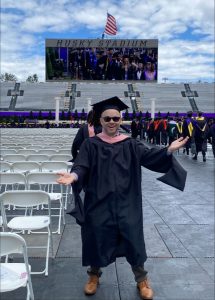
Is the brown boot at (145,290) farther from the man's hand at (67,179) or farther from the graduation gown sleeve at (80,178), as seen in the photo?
the man's hand at (67,179)

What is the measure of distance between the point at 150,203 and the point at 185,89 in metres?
50.8

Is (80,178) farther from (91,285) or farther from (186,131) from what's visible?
(186,131)

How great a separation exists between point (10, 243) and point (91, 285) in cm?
104

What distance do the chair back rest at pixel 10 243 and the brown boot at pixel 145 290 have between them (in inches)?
44.7

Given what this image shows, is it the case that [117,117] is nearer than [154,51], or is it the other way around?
[117,117]

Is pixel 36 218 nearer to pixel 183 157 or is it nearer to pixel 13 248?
pixel 13 248

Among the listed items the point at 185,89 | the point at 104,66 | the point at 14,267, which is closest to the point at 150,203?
the point at 14,267

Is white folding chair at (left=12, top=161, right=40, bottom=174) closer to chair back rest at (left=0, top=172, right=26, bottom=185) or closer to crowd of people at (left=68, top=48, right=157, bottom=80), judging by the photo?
chair back rest at (left=0, top=172, right=26, bottom=185)

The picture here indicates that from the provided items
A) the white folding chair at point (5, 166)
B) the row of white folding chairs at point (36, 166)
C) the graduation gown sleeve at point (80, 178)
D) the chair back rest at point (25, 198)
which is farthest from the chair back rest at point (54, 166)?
the graduation gown sleeve at point (80, 178)

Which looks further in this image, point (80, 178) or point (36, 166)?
point (36, 166)

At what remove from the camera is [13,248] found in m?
2.59

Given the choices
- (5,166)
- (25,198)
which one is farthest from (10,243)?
(5,166)

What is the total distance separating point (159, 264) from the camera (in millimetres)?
3971

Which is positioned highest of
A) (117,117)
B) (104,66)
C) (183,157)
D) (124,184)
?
(104,66)
